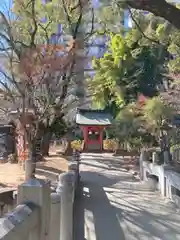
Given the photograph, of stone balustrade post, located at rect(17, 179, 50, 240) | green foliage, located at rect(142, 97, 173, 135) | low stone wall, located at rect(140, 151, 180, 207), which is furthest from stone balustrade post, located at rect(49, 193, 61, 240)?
green foliage, located at rect(142, 97, 173, 135)

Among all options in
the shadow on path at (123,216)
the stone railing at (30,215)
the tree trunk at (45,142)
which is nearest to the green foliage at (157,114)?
the shadow on path at (123,216)

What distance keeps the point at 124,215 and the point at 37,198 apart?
15.2 feet

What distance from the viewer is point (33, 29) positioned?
19.8 meters

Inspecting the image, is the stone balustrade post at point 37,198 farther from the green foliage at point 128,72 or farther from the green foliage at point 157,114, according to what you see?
the green foliage at point 128,72

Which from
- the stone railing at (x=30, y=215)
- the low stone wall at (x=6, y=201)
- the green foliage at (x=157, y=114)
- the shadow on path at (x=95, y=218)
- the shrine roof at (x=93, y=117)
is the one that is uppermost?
the shrine roof at (x=93, y=117)

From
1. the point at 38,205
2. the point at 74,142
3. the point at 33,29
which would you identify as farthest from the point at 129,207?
the point at 74,142

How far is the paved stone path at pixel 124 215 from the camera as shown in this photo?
600 cm

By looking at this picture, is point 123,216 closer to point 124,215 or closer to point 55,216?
point 124,215

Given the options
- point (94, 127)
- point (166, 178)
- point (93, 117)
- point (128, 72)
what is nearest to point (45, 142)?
point (94, 127)

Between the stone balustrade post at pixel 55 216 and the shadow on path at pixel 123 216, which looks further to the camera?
the shadow on path at pixel 123 216

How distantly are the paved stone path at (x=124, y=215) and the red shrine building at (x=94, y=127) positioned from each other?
16892 millimetres

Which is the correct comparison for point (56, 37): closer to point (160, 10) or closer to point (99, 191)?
point (99, 191)

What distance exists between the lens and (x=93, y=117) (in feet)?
96.0

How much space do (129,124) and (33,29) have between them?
7.79 metres
